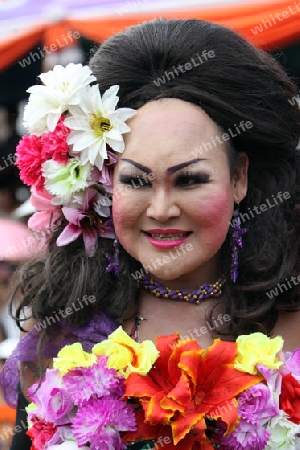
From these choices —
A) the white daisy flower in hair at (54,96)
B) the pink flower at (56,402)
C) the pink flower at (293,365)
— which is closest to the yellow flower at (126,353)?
the pink flower at (56,402)

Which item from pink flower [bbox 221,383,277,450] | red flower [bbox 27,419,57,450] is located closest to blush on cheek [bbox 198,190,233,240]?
pink flower [bbox 221,383,277,450]

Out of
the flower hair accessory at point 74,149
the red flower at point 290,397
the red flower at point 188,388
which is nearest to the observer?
the red flower at point 188,388

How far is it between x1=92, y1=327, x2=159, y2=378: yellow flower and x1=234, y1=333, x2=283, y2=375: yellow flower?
0.20 metres

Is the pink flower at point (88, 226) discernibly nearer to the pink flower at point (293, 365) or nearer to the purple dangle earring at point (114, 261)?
the purple dangle earring at point (114, 261)

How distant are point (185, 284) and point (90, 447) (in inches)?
19.0

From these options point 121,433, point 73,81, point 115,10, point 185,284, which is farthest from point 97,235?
point 115,10

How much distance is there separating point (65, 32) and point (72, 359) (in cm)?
286

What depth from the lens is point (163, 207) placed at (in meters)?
1.74

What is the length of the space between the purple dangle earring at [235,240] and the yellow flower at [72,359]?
1.39 feet

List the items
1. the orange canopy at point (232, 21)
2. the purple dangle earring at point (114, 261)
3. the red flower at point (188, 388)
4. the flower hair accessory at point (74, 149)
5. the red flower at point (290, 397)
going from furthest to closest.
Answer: the orange canopy at point (232, 21) < the purple dangle earring at point (114, 261) < the flower hair accessory at point (74, 149) < the red flower at point (290, 397) < the red flower at point (188, 388)

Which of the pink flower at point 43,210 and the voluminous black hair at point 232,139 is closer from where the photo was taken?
the voluminous black hair at point 232,139

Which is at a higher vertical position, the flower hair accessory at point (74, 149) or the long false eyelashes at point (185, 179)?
the flower hair accessory at point (74, 149)

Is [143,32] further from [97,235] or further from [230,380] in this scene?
[230,380]

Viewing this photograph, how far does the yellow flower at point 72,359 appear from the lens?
179cm
